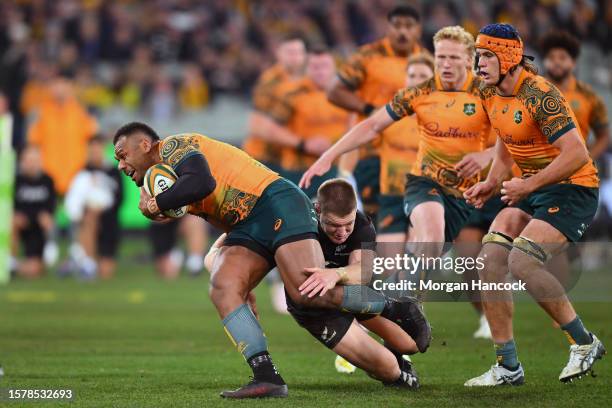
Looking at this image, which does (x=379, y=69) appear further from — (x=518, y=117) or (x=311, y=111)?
(x=518, y=117)

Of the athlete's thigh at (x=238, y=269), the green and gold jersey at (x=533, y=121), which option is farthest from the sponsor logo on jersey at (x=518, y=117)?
the athlete's thigh at (x=238, y=269)

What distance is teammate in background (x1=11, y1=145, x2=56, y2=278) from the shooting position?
19172 mm

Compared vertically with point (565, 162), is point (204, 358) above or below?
below

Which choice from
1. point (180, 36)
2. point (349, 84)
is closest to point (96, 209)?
point (180, 36)

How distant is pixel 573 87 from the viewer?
1194 centimetres

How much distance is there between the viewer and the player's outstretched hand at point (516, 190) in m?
7.58

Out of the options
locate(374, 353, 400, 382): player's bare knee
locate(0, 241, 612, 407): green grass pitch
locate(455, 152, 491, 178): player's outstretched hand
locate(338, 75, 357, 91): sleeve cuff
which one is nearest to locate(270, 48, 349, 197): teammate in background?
locate(338, 75, 357, 91): sleeve cuff

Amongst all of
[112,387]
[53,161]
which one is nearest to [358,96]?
[112,387]

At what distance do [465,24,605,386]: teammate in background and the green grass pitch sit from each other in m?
0.35

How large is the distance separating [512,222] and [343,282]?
54.0 inches

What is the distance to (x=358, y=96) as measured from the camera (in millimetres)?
11797

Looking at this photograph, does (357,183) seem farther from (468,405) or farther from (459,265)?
(468,405)

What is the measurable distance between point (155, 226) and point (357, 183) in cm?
781

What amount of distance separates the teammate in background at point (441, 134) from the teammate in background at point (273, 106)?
3926 millimetres
